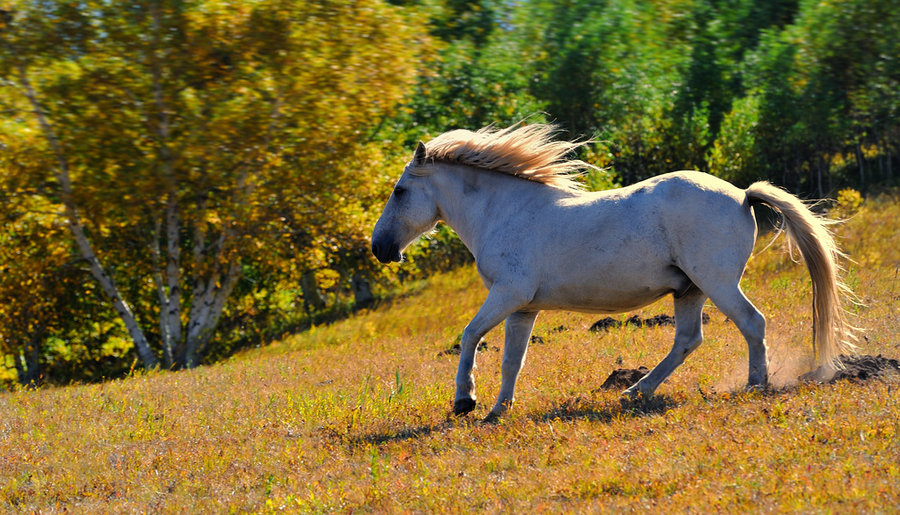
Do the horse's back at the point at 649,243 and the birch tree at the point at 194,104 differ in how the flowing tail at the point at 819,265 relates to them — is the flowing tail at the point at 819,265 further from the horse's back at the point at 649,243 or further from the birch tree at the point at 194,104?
the birch tree at the point at 194,104

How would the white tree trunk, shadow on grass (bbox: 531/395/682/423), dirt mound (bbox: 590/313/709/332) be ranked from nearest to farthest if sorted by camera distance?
shadow on grass (bbox: 531/395/682/423) < dirt mound (bbox: 590/313/709/332) < the white tree trunk

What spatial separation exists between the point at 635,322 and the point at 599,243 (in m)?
5.87

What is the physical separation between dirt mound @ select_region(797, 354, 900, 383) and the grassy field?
0.72 ft

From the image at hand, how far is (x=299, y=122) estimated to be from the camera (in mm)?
17656

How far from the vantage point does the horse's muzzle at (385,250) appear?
8586 mm

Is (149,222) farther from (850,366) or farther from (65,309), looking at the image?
(850,366)

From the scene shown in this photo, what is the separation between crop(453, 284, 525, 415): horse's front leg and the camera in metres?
7.73

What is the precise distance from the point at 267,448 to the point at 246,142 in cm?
1056

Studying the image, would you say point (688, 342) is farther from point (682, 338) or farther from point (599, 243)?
point (599, 243)

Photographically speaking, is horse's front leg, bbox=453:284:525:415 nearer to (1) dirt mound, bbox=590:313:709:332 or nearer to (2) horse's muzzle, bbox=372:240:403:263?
(2) horse's muzzle, bbox=372:240:403:263

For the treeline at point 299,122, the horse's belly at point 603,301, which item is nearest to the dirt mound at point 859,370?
the horse's belly at point 603,301

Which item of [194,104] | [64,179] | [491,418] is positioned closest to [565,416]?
[491,418]

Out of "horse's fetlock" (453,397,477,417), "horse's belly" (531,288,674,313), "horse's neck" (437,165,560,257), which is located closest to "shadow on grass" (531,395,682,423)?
"horse's fetlock" (453,397,477,417)

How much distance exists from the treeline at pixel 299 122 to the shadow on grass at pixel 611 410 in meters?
5.76
